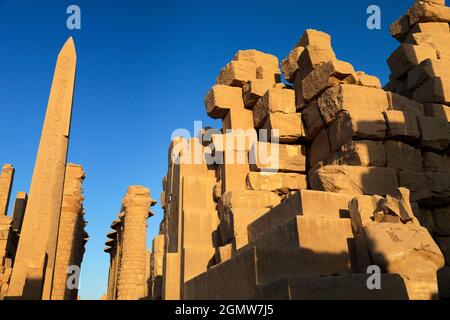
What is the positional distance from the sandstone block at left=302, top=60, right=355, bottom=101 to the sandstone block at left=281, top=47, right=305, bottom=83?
58 centimetres

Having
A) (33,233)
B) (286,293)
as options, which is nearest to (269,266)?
(286,293)

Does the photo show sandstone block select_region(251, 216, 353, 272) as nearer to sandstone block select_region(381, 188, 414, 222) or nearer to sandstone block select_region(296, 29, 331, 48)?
sandstone block select_region(381, 188, 414, 222)

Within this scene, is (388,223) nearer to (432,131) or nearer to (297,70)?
(432,131)

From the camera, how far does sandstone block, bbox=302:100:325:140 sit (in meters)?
6.57

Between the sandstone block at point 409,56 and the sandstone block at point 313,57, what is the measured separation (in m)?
1.37

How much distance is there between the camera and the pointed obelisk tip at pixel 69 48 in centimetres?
922

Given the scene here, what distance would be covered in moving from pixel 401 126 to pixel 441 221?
140 cm

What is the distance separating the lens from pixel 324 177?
547 cm

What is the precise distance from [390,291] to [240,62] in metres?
5.61

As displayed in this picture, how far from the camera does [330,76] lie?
6.34 metres

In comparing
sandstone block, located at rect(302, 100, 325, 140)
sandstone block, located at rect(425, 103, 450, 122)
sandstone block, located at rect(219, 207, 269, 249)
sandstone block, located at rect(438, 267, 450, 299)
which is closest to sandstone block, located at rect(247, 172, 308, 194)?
sandstone block, located at rect(219, 207, 269, 249)

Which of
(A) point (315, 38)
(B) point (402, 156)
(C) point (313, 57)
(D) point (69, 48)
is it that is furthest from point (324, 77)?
(D) point (69, 48)

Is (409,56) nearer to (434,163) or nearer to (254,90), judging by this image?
(434,163)

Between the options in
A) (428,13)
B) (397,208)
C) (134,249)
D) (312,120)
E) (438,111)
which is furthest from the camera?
(134,249)
